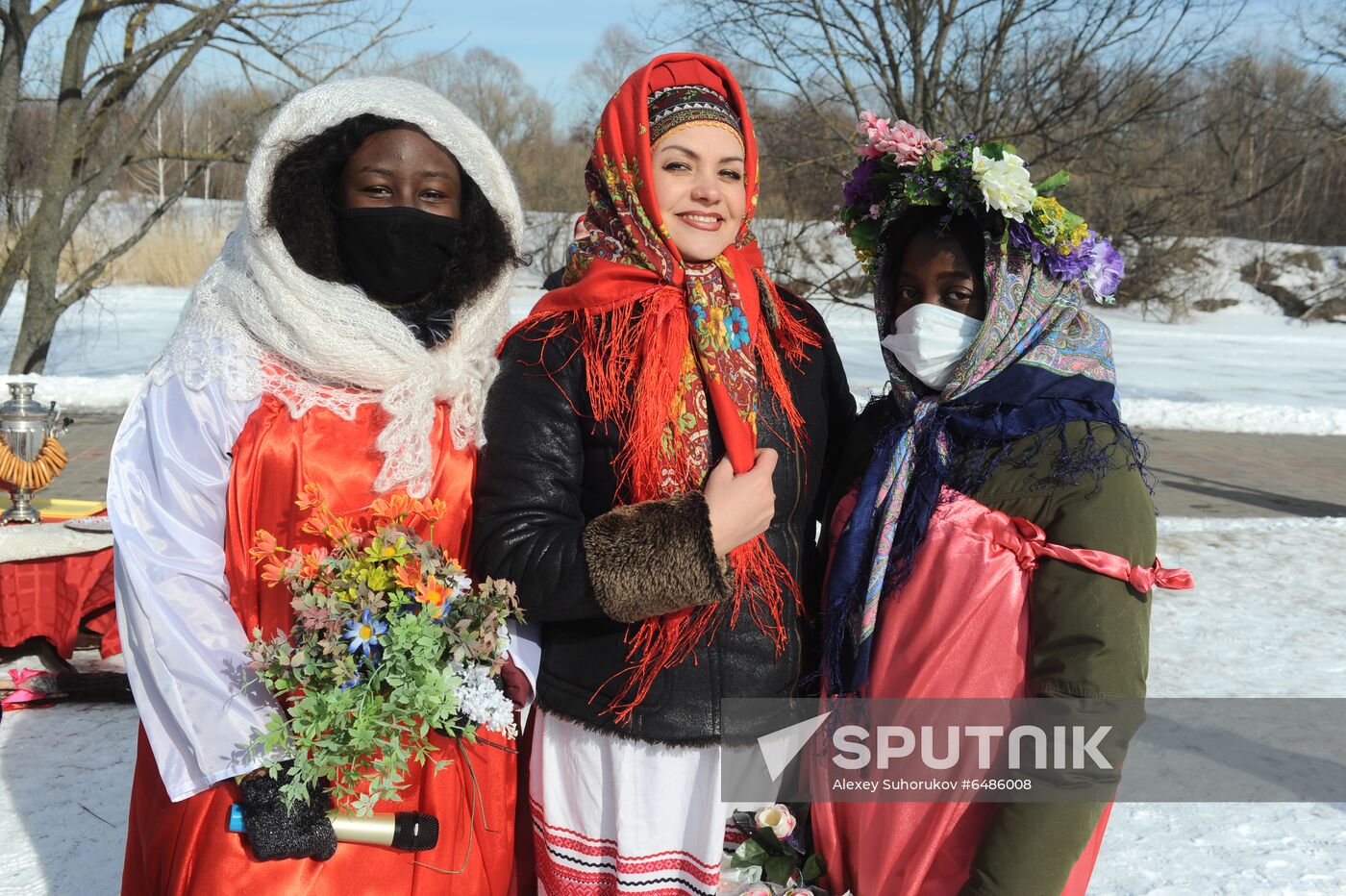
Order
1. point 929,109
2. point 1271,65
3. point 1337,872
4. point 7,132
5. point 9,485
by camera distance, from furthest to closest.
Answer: point 1271,65, point 7,132, point 929,109, point 9,485, point 1337,872

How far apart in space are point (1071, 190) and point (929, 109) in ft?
9.48

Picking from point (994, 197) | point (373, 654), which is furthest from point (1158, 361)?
point (373, 654)

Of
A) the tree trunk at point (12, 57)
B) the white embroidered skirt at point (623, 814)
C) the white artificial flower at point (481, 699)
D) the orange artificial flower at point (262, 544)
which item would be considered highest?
the tree trunk at point (12, 57)

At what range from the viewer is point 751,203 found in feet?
7.33


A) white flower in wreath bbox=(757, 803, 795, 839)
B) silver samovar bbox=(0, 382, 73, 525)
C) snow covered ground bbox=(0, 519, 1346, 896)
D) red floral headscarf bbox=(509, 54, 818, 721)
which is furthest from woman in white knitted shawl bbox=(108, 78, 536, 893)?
silver samovar bbox=(0, 382, 73, 525)

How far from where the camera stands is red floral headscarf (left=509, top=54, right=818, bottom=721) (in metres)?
1.99

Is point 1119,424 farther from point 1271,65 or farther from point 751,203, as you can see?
point 1271,65

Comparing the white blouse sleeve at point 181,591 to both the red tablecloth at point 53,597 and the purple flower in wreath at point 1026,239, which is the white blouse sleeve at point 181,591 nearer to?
the purple flower in wreath at point 1026,239

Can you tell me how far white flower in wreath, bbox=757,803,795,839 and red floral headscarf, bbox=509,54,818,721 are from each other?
1.64 feet

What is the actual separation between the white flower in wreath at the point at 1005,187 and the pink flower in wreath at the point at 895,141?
15 centimetres

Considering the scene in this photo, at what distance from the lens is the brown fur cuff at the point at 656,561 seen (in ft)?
6.11

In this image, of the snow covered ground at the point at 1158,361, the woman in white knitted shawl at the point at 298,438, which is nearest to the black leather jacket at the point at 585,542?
the woman in white knitted shawl at the point at 298,438

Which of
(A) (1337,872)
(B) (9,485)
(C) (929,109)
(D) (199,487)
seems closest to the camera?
(D) (199,487)

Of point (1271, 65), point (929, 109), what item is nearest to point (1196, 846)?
point (929, 109)
